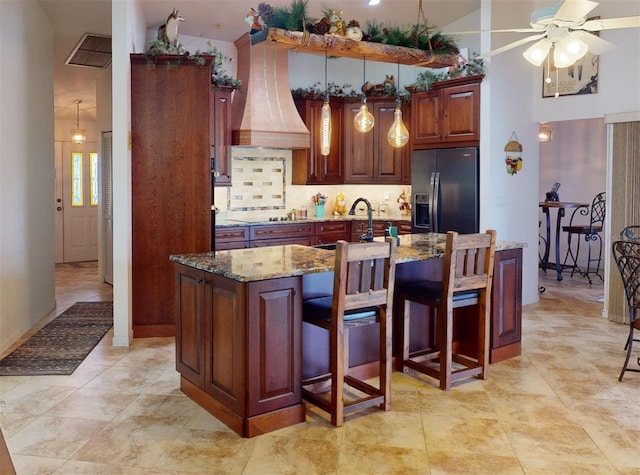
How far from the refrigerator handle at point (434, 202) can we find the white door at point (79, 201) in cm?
683

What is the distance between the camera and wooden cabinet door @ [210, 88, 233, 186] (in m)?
6.51

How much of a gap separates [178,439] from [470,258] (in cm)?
215

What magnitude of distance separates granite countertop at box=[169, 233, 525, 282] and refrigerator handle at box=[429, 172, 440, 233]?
6.11 ft

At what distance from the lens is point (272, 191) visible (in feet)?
24.6

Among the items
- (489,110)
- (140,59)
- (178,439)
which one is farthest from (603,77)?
(178,439)

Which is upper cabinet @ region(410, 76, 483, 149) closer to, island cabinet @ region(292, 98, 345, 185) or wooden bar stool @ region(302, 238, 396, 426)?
island cabinet @ region(292, 98, 345, 185)

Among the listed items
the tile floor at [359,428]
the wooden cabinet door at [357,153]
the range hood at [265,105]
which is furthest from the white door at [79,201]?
the tile floor at [359,428]

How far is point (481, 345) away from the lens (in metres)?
4.10

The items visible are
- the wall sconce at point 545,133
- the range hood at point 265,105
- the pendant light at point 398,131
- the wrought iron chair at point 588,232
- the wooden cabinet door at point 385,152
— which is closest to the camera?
the pendant light at point 398,131

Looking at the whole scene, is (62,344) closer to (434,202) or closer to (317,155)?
(317,155)

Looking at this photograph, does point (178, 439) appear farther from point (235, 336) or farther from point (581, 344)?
point (581, 344)

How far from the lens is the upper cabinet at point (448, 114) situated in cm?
605

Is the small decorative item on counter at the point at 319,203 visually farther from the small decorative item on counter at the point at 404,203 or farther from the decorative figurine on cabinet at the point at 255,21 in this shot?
the decorative figurine on cabinet at the point at 255,21

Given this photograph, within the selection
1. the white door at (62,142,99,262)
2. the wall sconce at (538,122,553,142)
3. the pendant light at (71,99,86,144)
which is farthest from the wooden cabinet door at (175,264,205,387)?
the white door at (62,142,99,262)
